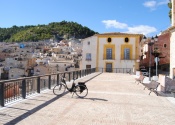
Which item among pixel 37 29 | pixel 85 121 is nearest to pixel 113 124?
pixel 85 121

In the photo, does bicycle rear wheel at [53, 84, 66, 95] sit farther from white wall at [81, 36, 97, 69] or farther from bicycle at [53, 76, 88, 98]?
white wall at [81, 36, 97, 69]

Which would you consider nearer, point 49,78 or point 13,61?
point 49,78

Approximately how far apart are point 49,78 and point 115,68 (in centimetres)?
A: 2997

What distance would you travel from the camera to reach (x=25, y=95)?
34.2 feet

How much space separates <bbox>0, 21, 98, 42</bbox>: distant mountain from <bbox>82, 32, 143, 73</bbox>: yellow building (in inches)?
4490

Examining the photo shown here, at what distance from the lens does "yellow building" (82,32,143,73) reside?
42812 mm

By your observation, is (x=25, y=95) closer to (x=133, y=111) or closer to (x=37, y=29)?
(x=133, y=111)

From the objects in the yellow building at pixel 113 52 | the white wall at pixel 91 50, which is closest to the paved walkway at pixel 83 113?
the yellow building at pixel 113 52

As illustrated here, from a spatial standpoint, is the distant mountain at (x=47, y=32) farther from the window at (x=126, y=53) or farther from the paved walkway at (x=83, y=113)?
the paved walkway at (x=83, y=113)

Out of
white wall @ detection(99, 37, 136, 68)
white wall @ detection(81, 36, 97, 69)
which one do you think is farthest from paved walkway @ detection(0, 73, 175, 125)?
white wall @ detection(81, 36, 97, 69)

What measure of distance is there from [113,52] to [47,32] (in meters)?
127

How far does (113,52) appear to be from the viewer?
43719mm

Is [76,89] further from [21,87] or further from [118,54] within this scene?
[118,54]

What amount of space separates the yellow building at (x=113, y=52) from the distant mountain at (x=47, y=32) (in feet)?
374
